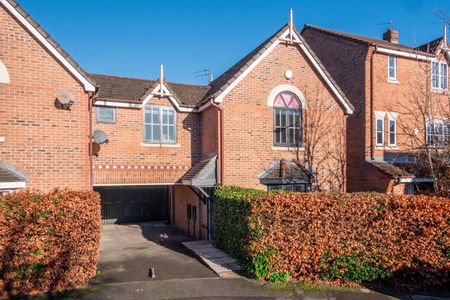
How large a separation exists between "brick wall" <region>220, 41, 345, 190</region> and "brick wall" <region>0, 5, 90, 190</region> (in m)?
5.04

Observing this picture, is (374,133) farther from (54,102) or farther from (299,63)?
(54,102)

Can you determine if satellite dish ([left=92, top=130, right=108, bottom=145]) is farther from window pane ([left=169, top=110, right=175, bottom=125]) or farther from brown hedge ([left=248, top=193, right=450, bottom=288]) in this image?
brown hedge ([left=248, top=193, right=450, bottom=288])

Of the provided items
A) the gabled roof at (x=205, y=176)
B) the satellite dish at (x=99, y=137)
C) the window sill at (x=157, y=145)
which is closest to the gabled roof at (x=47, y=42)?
the satellite dish at (x=99, y=137)

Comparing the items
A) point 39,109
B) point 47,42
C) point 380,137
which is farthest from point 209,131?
point 380,137

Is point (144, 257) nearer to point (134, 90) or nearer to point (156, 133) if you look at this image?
point (156, 133)

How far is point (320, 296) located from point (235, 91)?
756 cm

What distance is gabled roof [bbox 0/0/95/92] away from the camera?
372 inches

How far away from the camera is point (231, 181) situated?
38.5ft

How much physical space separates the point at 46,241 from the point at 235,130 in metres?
7.15

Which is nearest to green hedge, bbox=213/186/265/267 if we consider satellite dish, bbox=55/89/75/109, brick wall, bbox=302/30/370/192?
satellite dish, bbox=55/89/75/109

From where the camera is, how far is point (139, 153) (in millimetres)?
12758

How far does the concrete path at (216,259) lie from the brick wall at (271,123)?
8.11 feet

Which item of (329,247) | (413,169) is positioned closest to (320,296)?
(329,247)

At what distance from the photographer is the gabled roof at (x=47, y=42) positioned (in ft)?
31.0
